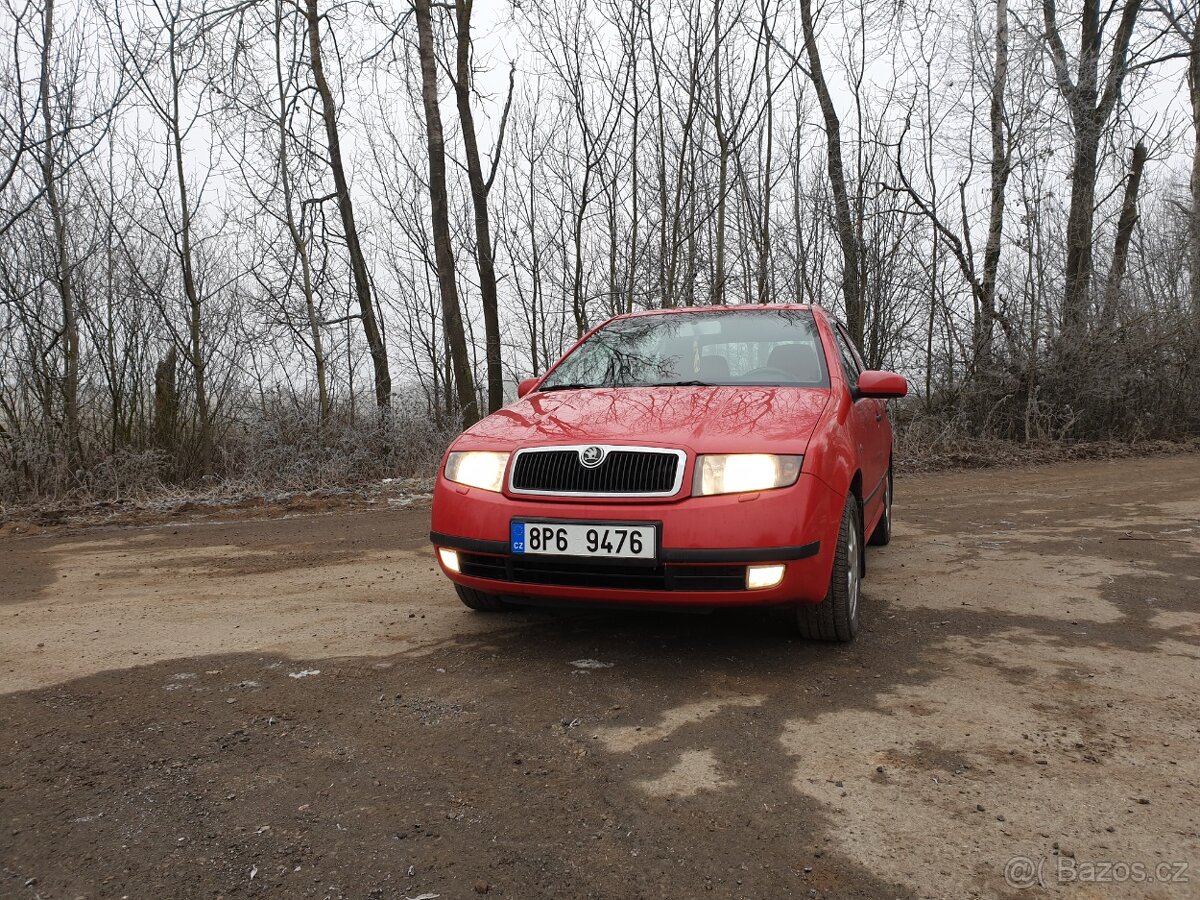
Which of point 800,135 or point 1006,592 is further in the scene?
point 800,135

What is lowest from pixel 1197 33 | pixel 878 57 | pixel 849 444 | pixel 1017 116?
pixel 849 444

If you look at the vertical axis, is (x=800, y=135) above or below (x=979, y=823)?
above

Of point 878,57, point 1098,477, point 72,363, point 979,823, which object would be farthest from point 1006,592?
point 878,57

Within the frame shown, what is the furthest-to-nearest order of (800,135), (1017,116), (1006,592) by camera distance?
(800,135) → (1017,116) → (1006,592)

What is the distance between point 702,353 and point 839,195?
386 inches

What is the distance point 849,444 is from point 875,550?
2.32 metres

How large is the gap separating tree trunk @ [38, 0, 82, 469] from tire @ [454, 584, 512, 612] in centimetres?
792

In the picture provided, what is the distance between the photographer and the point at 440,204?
11.4 m

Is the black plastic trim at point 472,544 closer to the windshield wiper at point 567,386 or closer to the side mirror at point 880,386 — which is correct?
the windshield wiper at point 567,386

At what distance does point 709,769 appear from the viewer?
223 cm

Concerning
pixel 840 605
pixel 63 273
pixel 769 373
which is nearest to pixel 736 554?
pixel 840 605

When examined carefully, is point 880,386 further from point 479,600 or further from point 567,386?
point 479,600

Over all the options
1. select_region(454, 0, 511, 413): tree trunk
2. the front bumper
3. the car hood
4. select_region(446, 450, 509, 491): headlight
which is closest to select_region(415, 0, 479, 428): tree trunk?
select_region(454, 0, 511, 413): tree trunk

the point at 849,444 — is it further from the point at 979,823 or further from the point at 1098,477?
the point at 1098,477
